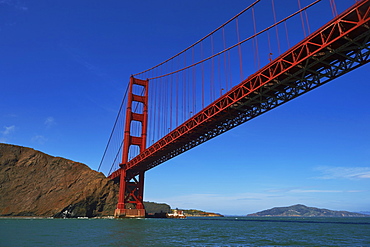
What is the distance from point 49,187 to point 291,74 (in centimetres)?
5110

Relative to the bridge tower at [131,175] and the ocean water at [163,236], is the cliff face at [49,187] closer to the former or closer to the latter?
the bridge tower at [131,175]

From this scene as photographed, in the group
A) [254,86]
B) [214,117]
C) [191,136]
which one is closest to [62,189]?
[191,136]

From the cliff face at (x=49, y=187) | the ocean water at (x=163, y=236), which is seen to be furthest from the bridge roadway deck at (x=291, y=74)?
the cliff face at (x=49, y=187)

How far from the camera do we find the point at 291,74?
22.2m

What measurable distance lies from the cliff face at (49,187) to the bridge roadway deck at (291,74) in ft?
76.1

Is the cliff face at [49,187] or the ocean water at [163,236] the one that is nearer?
the ocean water at [163,236]

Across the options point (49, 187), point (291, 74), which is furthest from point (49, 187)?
point (291, 74)

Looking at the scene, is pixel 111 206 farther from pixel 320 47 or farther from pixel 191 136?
pixel 320 47

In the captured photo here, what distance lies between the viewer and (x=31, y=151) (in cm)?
6550

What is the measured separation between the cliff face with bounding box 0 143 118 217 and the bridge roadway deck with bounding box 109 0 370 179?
23.2m

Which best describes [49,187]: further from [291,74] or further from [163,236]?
[291,74]

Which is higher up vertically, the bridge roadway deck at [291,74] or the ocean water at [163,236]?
A: the bridge roadway deck at [291,74]

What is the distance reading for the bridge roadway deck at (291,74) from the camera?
17656mm

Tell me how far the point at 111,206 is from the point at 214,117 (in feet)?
106
